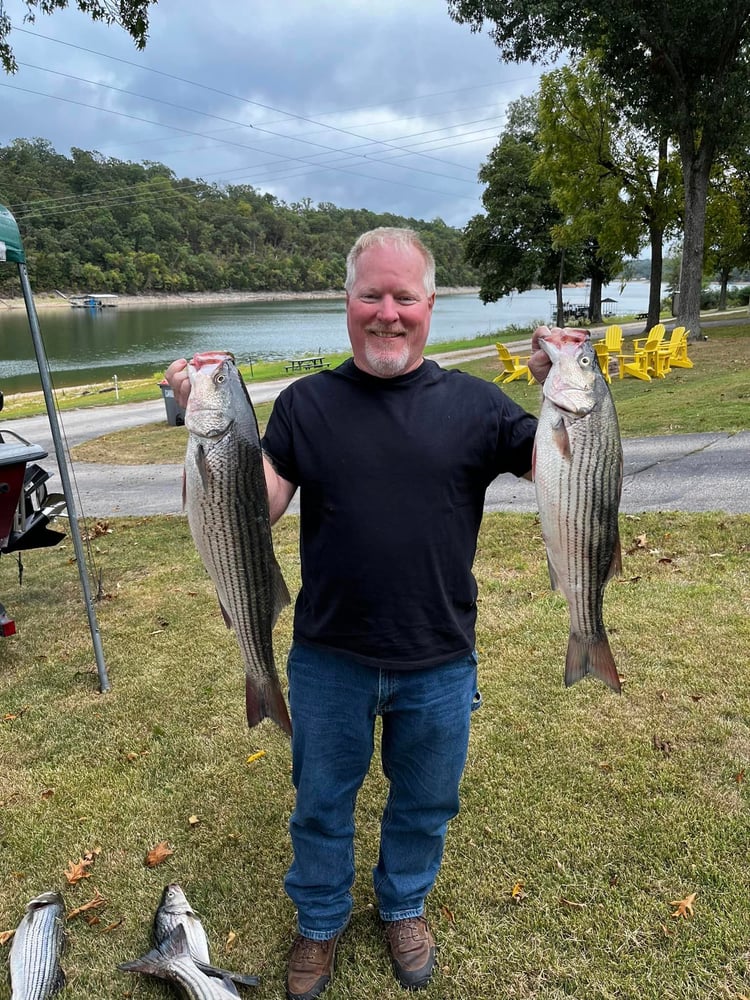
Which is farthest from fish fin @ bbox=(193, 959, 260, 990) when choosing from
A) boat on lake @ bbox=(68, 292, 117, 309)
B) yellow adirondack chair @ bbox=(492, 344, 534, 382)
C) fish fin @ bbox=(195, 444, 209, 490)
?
boat on lake @ bbox=(68, 292, 117, 309)

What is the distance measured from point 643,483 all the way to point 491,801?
5.63 metres

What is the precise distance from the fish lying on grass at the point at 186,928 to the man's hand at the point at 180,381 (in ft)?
6.60

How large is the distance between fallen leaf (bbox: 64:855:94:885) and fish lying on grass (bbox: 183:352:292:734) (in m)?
1.63

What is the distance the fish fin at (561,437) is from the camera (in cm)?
208

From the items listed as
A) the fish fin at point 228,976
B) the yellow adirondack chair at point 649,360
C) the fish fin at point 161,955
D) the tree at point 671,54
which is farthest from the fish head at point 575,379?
the tree at point 671,54

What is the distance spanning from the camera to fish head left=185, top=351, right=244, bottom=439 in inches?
80.4

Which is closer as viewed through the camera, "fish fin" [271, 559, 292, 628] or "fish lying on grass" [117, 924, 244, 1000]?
"fish fin" [271, 559, 292, 628]

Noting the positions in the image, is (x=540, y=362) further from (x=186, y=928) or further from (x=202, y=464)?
(x=186, y=928)

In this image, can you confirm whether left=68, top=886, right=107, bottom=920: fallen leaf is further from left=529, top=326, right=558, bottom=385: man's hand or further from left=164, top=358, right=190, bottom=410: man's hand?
left=529, top=326, right=558, bottom=385: man's hand

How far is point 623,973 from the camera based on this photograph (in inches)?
99.6

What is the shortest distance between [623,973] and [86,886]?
7.35 feet

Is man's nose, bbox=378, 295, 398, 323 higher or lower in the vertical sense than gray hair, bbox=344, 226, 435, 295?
lower

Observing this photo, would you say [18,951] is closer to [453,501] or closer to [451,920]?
[451,920]

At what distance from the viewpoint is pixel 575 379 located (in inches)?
81.4
